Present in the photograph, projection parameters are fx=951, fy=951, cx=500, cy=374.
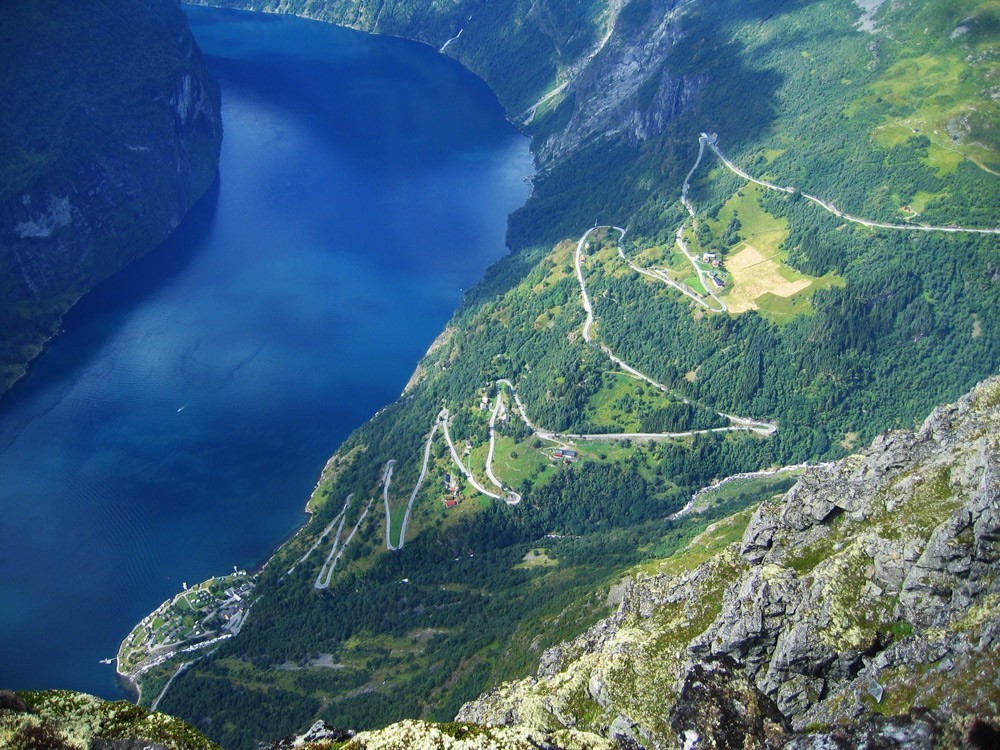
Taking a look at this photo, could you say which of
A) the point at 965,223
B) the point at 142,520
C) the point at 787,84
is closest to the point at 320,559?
the point at 142,520

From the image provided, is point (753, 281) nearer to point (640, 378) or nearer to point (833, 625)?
point (640, 378)

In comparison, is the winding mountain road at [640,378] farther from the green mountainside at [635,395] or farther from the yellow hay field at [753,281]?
the yellow hay field at [753,281]

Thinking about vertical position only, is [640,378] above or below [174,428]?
below

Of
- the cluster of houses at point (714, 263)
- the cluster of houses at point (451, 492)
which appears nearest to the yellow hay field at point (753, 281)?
the cluster of houses at point (714, 263)

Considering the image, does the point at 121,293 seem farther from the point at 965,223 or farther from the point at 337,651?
the point at 965,223

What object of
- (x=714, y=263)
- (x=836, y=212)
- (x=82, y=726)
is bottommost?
(x=836, y=212)

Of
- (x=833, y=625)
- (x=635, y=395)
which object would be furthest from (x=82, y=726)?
(x=635, y=395)
